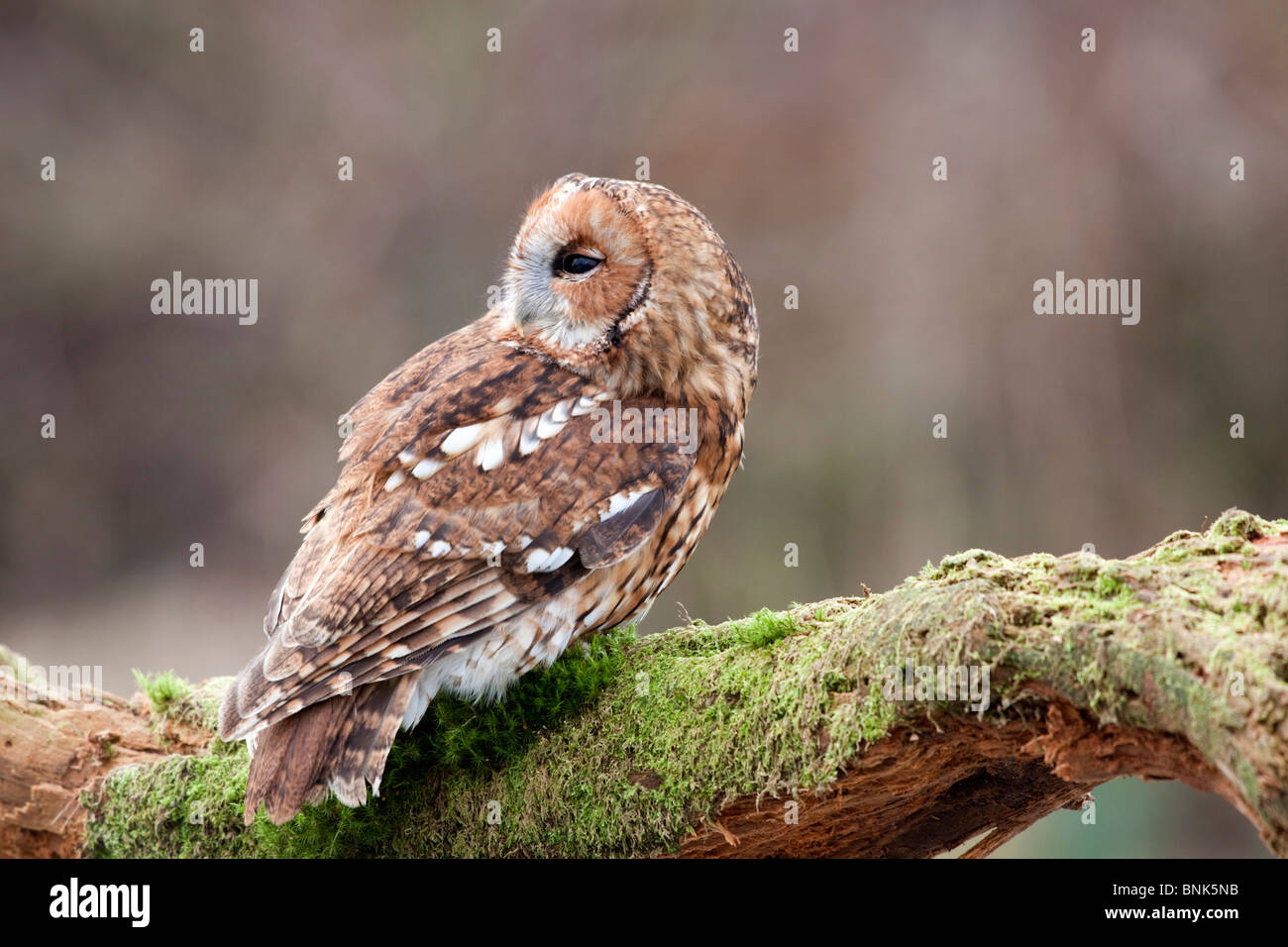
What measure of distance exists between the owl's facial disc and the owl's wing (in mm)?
115

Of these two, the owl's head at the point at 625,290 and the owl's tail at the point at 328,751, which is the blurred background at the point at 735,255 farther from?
the owl's tail at the point at 328,751

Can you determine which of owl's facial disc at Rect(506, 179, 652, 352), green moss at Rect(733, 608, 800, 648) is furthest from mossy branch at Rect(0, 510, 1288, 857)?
owl's facial disc at Rect(506, 179, 652, 352)

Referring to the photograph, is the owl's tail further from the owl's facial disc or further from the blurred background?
the blurred background

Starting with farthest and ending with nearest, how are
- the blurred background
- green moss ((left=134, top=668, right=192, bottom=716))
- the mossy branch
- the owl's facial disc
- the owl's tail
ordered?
1. the blurred background
2. green moss ((left=134, top=668, right=192, bottom=716))
3. the owl's facial disc
4. the owl's tail
5. the mossy branch

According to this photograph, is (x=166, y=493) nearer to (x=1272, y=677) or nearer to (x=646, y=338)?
(x=646, y=338)

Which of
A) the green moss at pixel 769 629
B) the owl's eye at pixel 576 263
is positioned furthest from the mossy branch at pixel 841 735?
the owl's eye at pixel 576 263

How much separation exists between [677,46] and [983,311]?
2.87 m

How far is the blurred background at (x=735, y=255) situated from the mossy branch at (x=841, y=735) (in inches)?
142

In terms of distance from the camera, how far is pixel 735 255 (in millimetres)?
6969

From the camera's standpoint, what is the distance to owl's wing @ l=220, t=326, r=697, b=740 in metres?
2.38

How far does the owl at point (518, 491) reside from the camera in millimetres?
2377

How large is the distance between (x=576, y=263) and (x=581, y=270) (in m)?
0.02

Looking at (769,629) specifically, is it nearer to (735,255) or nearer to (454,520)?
(454,520)
